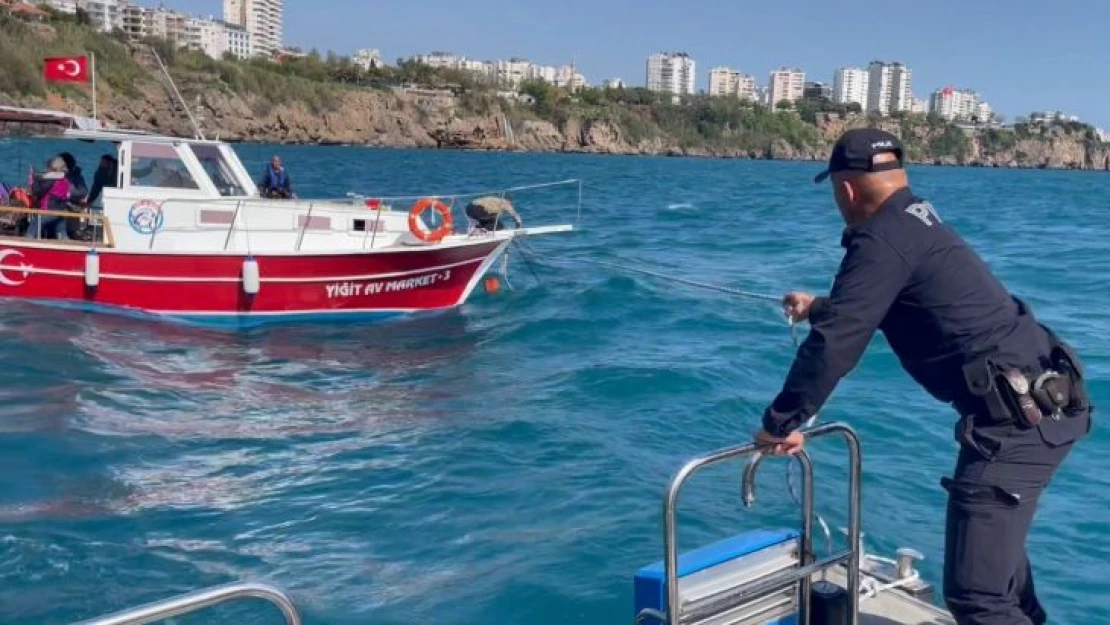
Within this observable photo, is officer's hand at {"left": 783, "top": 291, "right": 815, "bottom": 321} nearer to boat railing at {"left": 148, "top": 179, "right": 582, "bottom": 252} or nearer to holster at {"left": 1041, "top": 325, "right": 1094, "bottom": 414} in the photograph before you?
holster at {"left": 1041, "top": 325, "right": 1094, "bottom": 414}

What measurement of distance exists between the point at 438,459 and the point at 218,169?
25.2 ft

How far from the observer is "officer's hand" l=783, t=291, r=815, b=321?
3.68 meters

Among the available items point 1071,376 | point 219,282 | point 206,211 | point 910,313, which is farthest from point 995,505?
point 206,211

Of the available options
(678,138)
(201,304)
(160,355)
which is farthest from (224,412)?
(678,138)

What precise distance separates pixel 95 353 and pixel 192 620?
7317mm

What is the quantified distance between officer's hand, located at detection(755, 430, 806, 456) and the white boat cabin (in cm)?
1121

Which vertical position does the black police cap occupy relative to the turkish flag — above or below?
below

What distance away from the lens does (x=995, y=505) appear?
3.33 meters

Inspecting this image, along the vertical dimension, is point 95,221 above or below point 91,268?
above

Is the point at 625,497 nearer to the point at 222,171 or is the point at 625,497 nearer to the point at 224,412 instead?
the point at 224,412

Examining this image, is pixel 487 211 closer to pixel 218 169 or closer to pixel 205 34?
pixel 218 169

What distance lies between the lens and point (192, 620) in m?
5.85

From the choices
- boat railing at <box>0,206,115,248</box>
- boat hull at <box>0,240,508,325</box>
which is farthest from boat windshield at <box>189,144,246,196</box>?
boat railing at <box>0,206,115,248</box>

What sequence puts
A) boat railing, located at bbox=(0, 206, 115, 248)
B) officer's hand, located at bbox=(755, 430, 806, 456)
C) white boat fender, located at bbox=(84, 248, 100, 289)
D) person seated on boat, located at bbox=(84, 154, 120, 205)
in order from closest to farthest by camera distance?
officer's hand, located at bbox=(755, 430, 806, 456) → boat railing, located at bbox=(0, 206, 115, 248) → white boat fender, located at bbox=(84, 248, 100, 289) → person seated on boat, located at bbox=(84, 154, 120, 205)
